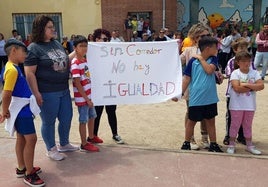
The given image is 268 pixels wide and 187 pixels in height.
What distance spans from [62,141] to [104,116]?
7.92ft

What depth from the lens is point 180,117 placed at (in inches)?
272

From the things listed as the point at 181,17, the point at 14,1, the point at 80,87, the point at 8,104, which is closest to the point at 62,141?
the point at 80,87

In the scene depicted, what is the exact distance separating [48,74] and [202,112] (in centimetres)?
202

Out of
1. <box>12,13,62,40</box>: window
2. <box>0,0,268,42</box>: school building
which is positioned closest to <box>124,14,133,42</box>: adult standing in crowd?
<box>0,0,268,42</box>: school building

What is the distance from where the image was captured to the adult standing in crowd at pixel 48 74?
3990mm

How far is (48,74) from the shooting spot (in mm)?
4078

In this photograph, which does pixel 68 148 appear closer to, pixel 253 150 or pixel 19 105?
pixel 19 105

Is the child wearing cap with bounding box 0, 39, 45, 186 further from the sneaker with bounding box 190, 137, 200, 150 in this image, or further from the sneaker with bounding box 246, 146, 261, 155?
the sneaker with bounding box 246, 146, 261, 155

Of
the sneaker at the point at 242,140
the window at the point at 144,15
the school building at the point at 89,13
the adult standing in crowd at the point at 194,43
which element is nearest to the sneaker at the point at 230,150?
the adult standing in crowd at the point at 194,43

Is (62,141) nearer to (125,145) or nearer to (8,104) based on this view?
(125,145)

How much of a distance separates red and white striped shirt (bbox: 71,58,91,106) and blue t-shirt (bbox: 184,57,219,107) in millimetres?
1332

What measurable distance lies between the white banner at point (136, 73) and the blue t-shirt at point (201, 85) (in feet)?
1.30

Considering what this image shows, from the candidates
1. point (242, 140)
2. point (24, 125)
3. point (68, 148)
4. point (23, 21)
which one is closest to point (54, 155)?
point (68, 148)

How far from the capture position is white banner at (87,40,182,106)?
489cm
